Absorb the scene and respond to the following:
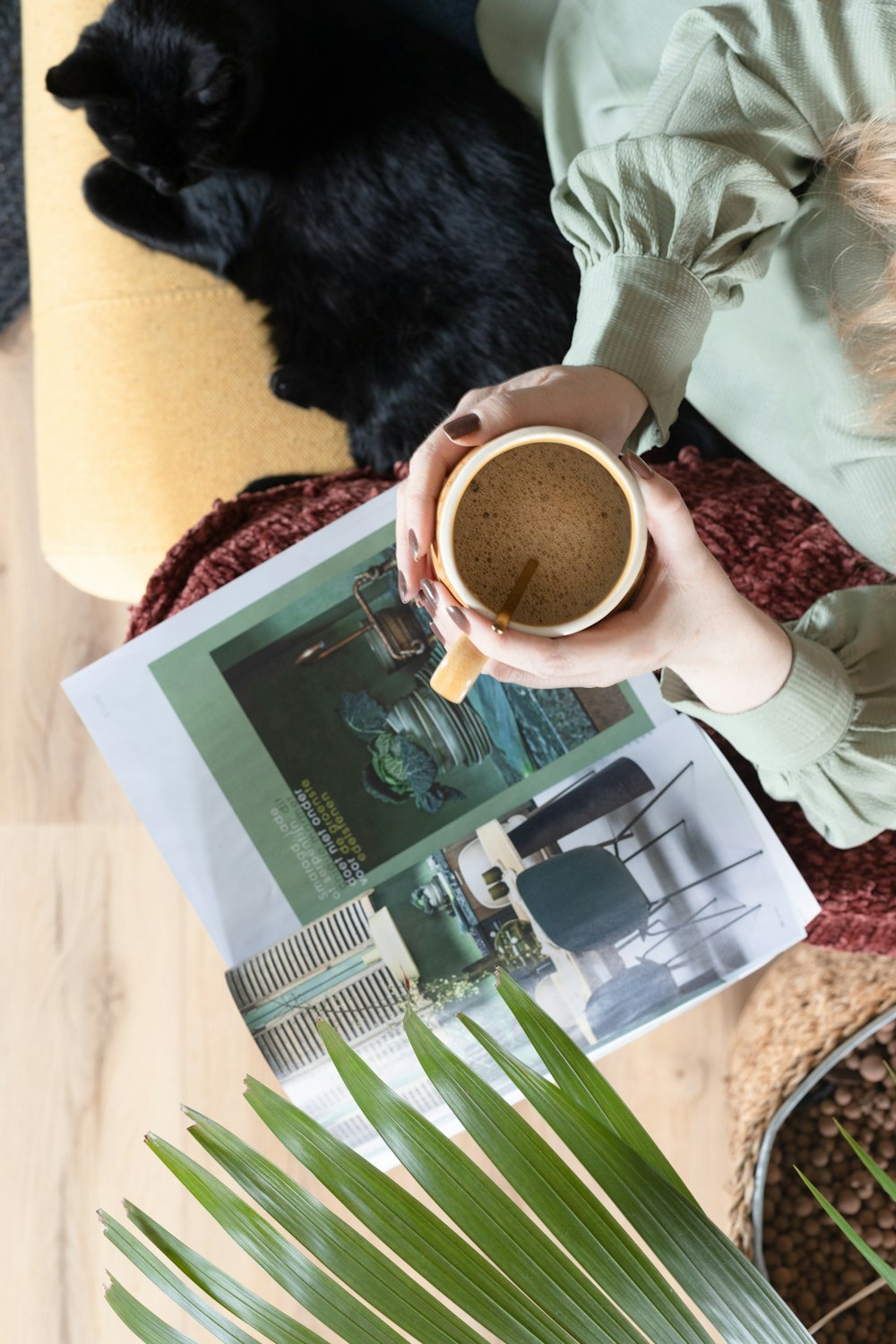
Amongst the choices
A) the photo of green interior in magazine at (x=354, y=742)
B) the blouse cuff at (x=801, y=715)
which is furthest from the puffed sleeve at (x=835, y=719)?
the photo of green interior in magazine at (x=354, y=742)

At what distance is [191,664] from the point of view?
Result: 0.76 metres

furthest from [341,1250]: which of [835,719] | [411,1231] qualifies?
[835,719]

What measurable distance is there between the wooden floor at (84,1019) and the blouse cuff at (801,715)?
2.00ft

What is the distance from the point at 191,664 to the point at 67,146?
0.52m

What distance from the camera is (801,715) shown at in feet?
2.08

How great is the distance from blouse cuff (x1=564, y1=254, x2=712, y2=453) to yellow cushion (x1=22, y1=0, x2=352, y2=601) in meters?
0.34

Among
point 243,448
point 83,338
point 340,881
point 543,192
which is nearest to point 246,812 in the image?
point 340,881

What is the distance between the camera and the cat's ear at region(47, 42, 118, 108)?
76 centimetres

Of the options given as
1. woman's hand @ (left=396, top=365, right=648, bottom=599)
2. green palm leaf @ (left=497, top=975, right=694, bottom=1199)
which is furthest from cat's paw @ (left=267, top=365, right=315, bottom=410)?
green palm leaf @ (left=497, top=975, right=694, bottom=1199)

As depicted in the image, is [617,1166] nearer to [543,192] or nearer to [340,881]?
[340,881]

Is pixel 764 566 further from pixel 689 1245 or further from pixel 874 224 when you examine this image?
pixel 689 1245

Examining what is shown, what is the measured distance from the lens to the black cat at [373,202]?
0.84m

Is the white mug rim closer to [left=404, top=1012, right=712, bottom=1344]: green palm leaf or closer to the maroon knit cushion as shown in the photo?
[left=404, top=1012, right=712, bottom=1344]: green palm leaf

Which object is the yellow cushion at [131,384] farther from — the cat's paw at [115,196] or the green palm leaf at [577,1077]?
the green palm leaf at [577,1077]
